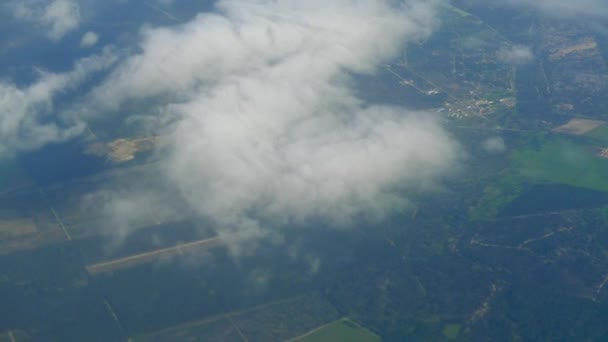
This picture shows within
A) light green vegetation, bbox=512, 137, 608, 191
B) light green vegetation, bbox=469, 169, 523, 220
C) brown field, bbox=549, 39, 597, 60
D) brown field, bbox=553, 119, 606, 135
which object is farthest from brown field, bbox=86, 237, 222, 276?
brown field, bbox=549, 39, 597, 60

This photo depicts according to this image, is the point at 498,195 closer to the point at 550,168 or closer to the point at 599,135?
the point at 550,168

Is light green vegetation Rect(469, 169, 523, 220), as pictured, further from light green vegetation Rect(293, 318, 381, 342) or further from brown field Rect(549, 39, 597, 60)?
brown field Rect(549, 39, 597, 60)

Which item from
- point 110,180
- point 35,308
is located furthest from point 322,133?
point 35,308

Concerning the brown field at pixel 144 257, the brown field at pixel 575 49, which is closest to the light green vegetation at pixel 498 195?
the brown field at pixel 144 257

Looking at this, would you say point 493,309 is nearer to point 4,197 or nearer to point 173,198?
point 173,198

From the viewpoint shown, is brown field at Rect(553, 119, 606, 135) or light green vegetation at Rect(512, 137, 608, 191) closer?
light green vegetation at Rect(512, 137, 608, 191)

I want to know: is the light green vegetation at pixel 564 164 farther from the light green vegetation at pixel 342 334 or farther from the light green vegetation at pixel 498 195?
the light green vegetation at pixel 342 334
